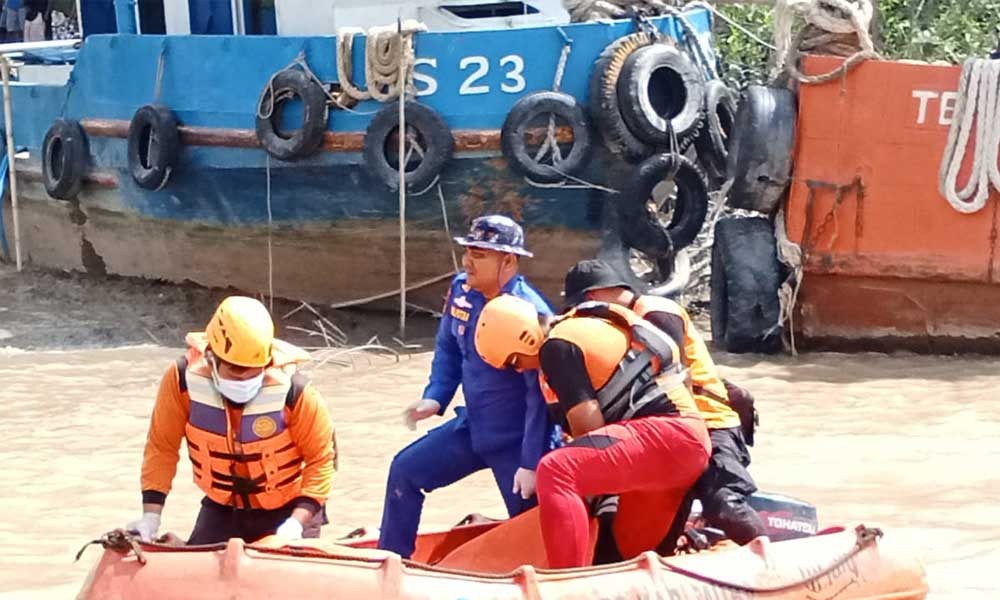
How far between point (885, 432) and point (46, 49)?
836 centimetres

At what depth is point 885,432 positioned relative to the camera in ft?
22.6

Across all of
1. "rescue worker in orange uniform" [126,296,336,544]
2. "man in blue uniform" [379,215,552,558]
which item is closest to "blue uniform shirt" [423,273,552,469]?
"man in blue uniform" [379,215,552,558]

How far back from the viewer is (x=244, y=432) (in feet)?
13.8

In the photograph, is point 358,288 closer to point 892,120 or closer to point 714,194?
point 714,194

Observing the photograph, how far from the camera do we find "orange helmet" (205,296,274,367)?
161 inches

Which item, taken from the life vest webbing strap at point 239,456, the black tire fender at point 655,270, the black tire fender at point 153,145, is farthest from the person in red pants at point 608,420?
the black tire fender at point 153,145

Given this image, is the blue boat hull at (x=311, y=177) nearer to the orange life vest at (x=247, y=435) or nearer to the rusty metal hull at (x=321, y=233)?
the rusty metal hull at (x=321, y=233)

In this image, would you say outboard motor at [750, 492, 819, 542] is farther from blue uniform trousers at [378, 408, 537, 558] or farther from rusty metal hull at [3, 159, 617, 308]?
rusty metal hull at [3, 159, 617, 308]

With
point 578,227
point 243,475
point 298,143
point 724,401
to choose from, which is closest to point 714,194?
point 578,227

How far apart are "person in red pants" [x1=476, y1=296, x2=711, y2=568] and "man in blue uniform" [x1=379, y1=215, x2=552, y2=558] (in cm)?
33

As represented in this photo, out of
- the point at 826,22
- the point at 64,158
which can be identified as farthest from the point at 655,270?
the point at 64,158

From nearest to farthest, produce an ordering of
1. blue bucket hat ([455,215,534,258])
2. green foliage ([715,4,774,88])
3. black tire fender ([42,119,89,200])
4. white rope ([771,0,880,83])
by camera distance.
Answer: blue bucket hat ([455,215,534,258])
white rope ([771,0,880,83])
black tire fender ([42,119,89,200])
green foliage ([715,4,774,88])

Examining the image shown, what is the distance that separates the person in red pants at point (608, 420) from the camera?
4070 millimetres

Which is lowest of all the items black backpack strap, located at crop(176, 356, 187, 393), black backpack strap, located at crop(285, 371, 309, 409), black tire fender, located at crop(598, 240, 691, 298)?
black tire fender, located at crop(598, 240, 691, 298)
